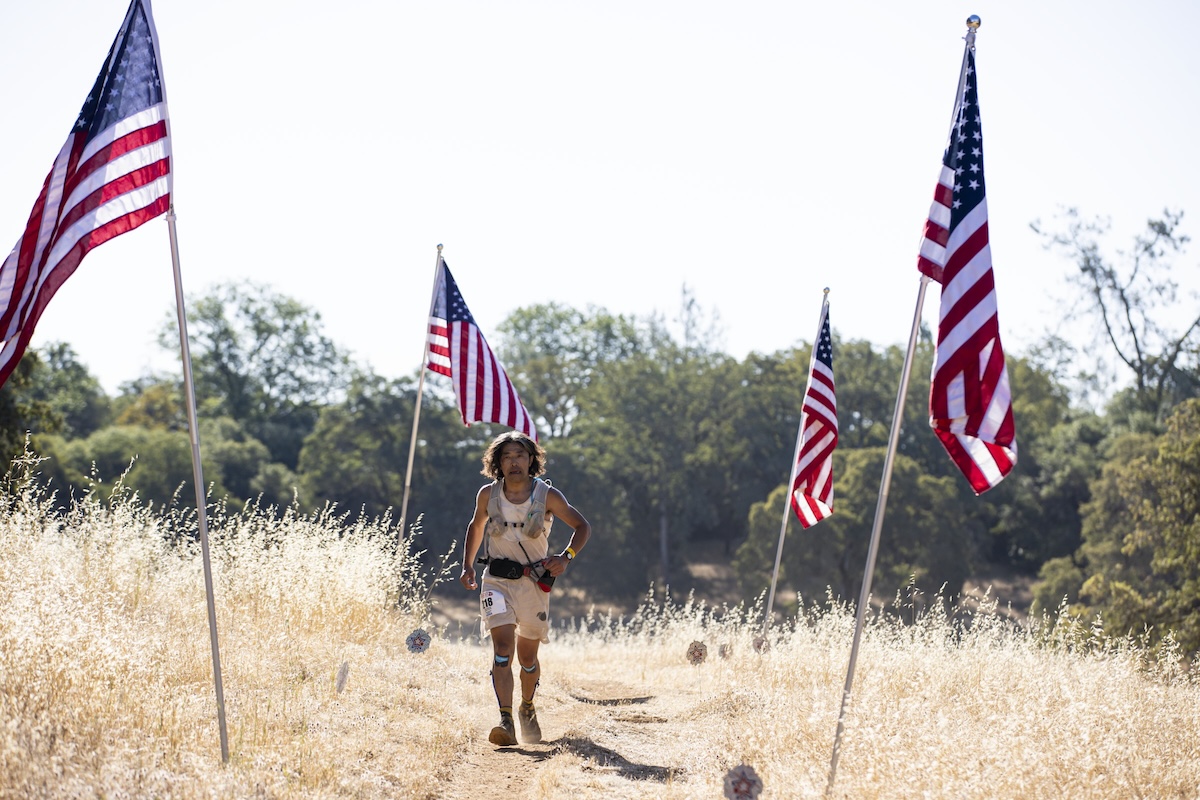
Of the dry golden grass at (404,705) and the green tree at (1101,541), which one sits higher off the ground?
the green tree at (1101,541)

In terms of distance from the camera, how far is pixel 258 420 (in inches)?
2488

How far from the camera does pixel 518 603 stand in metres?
7.59

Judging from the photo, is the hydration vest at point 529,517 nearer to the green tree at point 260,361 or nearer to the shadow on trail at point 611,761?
the shadow on trail at point 611,761

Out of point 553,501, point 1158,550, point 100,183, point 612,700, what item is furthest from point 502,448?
point 1158,550

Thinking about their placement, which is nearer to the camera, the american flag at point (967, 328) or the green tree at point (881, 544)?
the american flag at point (967, 328)

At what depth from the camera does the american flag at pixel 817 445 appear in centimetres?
1210

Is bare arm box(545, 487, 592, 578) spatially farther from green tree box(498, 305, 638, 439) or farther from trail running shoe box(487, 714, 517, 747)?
green tree box(498, 305, 638, 439)

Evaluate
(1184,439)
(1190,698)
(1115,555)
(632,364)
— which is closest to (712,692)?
(1190,698)

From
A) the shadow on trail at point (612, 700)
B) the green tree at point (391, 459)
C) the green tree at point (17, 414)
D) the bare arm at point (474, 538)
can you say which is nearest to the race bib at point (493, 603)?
the bare arm at point (474, 538)

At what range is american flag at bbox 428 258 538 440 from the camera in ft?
42.4

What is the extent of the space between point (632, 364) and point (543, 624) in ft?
139

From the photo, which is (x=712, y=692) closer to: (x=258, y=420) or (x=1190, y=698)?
(x=1190, y=698)

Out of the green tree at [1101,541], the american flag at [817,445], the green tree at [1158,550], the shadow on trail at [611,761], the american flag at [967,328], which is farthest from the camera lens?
the green tree at [1101,541]

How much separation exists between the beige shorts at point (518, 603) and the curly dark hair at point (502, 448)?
0.73 m
